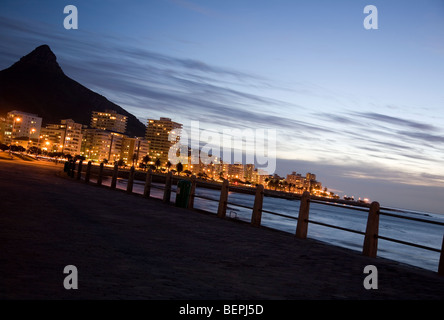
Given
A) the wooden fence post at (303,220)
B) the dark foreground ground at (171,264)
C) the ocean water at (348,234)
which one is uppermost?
the wooden fence post at (303,220)

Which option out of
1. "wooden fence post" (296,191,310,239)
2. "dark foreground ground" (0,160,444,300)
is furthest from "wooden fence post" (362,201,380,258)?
"wooden fence post" (296,191,310,239)

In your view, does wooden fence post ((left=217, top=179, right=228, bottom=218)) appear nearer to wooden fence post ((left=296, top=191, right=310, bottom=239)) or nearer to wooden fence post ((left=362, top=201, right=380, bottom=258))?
wooden fence post ((left=296, top=191, right=310, bottom=239))

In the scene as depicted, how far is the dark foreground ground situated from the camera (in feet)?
17.5

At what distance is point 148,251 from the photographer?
8.09 m

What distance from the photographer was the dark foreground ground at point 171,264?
5348 mm

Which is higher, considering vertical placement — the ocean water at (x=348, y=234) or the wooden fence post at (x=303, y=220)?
the wooden fence post at (x=303, y=220)

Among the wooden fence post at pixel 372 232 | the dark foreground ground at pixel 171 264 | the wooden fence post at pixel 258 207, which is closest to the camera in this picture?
the dark foreground ground at pixel 171 264

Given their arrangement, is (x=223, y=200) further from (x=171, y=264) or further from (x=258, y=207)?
(x=171, y=264)

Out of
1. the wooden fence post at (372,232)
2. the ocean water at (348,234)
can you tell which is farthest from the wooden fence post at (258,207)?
the wooden fence post at (372,232)

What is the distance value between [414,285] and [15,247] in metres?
6.63

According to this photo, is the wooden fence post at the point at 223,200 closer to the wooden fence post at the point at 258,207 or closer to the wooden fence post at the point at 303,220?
the wooden fence post at the point at 258,207
